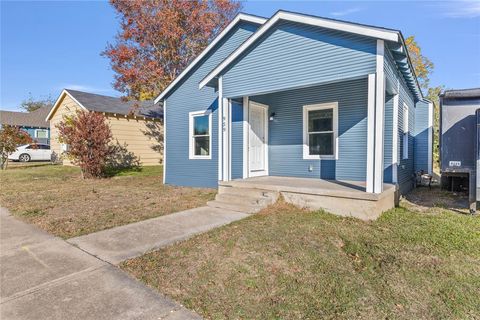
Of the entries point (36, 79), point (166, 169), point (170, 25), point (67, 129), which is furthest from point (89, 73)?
point (166, 169)

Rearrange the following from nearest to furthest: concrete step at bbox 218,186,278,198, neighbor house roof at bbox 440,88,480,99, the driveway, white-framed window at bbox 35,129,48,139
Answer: the driveway → neighbor house roof at bbox 440,88,480,99 → concrete step at bbox 218,186,278,198 → white-framed window at bbox 35,129,48,139

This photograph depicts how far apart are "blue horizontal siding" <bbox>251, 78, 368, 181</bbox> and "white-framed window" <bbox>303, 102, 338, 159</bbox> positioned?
0.12 m

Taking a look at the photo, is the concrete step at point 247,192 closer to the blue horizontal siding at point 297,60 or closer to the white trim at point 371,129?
the white trim at point 371,129

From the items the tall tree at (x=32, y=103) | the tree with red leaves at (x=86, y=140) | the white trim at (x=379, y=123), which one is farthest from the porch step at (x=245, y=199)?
the tall tree at (x=32, y=103)

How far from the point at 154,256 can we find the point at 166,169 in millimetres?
7182

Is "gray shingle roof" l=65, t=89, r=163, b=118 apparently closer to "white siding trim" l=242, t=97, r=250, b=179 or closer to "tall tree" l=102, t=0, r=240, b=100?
"tall tree" l=102, t=0, r=240, b=100

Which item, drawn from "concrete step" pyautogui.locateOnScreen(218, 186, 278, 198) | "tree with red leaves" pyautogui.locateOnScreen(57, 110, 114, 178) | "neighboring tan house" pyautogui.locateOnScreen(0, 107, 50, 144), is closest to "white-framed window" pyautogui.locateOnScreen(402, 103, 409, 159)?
"concrete step" pyautogui.locateOnScreen(218, 186, 278, 198)

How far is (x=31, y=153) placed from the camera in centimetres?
2300

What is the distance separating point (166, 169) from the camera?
34.7 feet

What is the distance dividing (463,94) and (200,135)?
287 inches

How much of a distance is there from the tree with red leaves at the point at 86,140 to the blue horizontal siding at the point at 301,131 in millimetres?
7406

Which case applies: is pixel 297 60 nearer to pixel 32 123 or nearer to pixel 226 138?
pixel 226 138

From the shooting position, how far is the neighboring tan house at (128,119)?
16375mm

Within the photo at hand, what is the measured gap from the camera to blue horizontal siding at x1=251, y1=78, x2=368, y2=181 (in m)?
7.48
